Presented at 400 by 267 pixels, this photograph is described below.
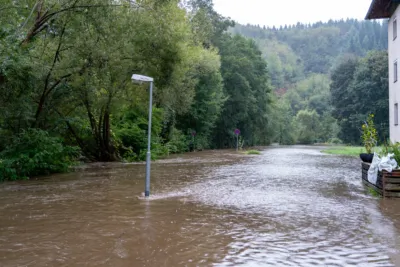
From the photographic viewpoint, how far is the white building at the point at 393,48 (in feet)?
67.0

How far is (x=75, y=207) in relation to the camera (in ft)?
28.5

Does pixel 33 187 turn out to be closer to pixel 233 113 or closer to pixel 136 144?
pixel 136 144

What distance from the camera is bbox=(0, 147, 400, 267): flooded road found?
518cm

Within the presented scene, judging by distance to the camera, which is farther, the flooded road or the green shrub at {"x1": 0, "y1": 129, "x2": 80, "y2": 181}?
the green shrub at {"x1": 0, "y1": 129, "x2": 80, "y2": 181}

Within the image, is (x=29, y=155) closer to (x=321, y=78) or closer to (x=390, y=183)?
(x=390, y=183)

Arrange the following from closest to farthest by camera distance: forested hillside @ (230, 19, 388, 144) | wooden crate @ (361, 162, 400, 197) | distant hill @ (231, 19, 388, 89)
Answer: wooden crate @ (361, 162, 400, 197), forested hillside @ (230, 19, 388, 144), distant hill @ (231, 19, 388, 89)

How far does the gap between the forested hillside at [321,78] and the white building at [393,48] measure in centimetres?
3546

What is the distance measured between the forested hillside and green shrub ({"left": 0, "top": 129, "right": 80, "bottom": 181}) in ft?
163

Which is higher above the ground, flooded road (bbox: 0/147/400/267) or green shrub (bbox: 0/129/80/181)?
green shrub (bbox: 0/129/80/181)

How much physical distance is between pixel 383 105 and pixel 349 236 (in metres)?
53.7

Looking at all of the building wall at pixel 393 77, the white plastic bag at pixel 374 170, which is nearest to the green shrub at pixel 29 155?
the white plastic bag at pixel 374 170

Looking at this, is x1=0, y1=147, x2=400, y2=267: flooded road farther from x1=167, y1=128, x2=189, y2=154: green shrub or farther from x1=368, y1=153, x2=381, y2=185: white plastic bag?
x1=167, y1=128, x2=189, y2=154: green shrub

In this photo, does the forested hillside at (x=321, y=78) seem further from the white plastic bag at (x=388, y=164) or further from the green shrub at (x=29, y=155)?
the green shrub at (x=29, y=155)

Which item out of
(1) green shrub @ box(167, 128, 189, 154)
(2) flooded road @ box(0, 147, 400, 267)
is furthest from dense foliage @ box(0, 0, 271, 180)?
(1) green shrub @ box(167, 128, 189, 154)
